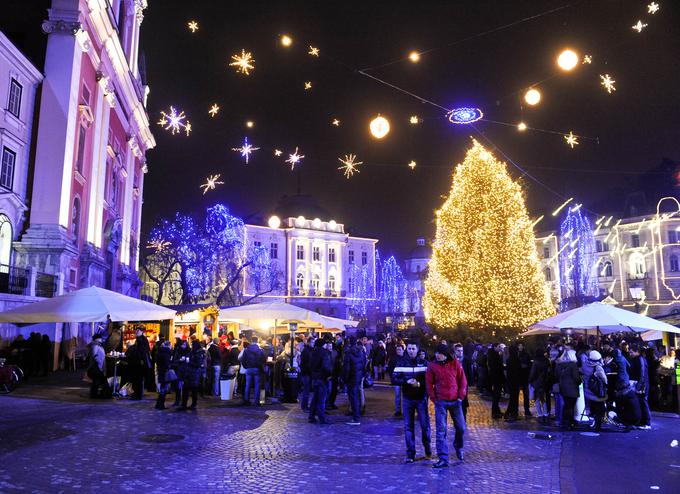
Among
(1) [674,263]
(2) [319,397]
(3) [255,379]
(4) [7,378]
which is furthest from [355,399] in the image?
(1) [674,263]

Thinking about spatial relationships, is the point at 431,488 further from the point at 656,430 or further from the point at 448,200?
the point at 448,200

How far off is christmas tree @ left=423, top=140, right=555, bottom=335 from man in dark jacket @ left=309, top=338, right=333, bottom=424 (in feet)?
51.5

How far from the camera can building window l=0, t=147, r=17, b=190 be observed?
73.4 feet

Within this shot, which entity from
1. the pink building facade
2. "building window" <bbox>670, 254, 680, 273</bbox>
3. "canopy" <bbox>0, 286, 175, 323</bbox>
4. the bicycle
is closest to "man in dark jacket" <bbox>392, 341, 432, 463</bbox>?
"canopy" <bbox>0, 286, 175, 323</bbox>

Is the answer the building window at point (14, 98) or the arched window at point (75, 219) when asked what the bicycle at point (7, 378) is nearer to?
the arched window at point (75, 219)

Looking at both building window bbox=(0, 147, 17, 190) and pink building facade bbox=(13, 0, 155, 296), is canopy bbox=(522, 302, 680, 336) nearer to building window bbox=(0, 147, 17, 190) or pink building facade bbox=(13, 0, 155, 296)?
pink building facade bbox=(13, 0, 155, 296)

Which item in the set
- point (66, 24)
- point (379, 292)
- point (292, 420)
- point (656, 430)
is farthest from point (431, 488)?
point (379, 292)

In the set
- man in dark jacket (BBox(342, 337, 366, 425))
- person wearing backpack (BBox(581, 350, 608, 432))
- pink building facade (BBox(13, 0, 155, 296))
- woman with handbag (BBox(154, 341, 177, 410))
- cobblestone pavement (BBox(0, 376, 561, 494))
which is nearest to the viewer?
cobblestone pavement (BBox(0, 376, 561, 494))

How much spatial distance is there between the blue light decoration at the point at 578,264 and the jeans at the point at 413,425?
137ft

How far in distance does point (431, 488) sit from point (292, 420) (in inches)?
235

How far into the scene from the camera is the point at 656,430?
455 inches

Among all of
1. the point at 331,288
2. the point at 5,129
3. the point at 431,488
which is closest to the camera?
the point at 431,488

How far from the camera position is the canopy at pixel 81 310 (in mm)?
13852

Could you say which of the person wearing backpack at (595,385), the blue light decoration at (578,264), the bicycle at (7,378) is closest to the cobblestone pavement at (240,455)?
the person wearing backpack at (595,385)
